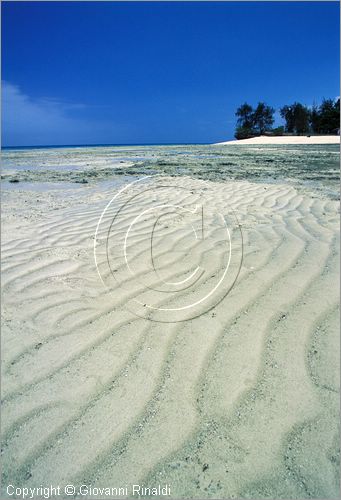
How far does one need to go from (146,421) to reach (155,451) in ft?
0.51

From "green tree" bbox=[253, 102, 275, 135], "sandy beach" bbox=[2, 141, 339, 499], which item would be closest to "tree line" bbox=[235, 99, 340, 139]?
"green tree" bbox=[253, 102, 275, 135]

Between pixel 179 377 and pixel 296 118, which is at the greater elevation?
pixel 296 118

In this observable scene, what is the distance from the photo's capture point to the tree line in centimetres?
5226

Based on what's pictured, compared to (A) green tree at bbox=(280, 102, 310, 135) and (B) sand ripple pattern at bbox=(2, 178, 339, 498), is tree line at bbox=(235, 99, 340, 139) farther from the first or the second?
(B) sand ripple pattern at bbox=(2, 178, 339, 498)

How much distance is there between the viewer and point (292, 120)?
59.5 meters

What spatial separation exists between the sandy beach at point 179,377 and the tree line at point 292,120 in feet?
181

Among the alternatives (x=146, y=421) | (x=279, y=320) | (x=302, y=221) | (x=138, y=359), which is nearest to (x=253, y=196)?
(x=302, y=221)

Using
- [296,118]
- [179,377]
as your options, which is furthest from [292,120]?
[179,377]

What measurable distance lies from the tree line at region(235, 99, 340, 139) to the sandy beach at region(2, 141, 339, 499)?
5513 cm

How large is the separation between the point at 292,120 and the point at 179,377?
A: 217ft

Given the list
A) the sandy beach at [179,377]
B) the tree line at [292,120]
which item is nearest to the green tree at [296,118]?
the tree line at [292,120]

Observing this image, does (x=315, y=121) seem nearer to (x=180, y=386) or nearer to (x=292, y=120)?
(x=292, y=120)

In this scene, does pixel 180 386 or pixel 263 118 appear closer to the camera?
pixel 180 386

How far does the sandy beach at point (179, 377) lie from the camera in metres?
1.40
